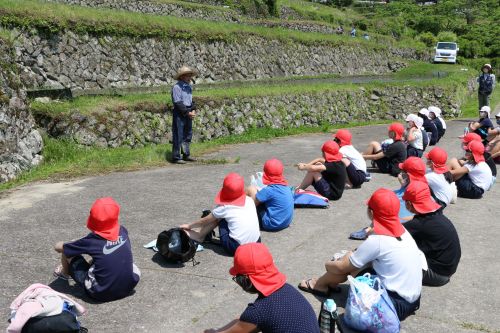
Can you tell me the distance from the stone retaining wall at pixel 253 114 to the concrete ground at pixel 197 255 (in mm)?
2157

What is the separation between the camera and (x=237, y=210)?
21.3 feet

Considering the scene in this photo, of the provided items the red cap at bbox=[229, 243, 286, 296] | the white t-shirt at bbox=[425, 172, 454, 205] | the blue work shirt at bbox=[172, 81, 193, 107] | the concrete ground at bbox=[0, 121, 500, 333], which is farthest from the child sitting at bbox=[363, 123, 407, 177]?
the red cap at bbox=[229, 243, 286, 296]

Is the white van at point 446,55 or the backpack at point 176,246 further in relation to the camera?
the white van at point 446,55

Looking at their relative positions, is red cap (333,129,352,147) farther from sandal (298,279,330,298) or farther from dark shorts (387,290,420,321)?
dark shorts (387,290,420,321)

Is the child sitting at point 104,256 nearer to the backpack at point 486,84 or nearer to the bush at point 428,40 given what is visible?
the backpack at point 486,84

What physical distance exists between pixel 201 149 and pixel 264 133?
11.5 feet

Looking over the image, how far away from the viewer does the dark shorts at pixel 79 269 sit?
5395 millimetres

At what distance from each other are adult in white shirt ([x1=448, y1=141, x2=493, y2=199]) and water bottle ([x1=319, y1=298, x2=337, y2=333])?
19.8 ft

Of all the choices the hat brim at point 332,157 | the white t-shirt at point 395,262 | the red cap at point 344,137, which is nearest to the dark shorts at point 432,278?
the white t-shirt at point 395,262

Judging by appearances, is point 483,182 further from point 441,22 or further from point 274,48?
point 441,22

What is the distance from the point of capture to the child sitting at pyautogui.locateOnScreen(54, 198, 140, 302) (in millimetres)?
5285

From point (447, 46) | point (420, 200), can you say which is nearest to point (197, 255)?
point (420, 200)

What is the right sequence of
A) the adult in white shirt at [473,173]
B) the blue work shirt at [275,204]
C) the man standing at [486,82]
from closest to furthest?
1. the blue work shirt at [275,204]
2. the adult in white shirt at [473,173]
3. the man standing at [486,82]

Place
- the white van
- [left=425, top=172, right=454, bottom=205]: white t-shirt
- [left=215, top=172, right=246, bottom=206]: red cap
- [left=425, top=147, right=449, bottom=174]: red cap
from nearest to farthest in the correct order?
[left=215, top=172, right=246, bottom=206]: red cap
[left=425, top=172, right=454, bottom=205]: white t-shirt
[left=425, top=147, right=449, bottom=174]: red cap
the white van
